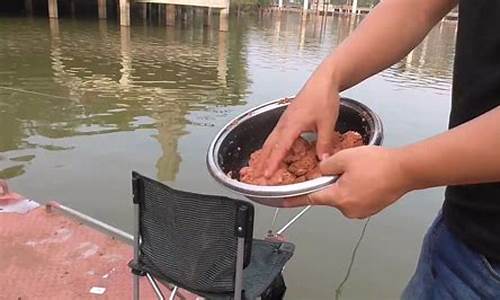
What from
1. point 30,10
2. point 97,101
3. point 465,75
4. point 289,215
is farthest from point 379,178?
point 30,10

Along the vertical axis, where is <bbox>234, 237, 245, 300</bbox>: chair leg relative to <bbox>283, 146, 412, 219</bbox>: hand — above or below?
below

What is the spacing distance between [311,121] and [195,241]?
2.15ft

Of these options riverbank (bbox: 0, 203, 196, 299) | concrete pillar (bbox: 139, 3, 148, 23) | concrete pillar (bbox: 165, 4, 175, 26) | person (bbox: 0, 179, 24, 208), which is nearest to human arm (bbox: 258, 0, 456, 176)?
riverbank (bbox: 0, 203, 196, 299)

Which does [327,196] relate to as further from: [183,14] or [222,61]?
[183,14]

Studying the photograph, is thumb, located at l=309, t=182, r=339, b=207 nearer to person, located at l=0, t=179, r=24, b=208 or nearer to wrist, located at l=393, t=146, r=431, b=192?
wrist, located at l=393, t=146, r=431, b=192

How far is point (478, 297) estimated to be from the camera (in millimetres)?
747

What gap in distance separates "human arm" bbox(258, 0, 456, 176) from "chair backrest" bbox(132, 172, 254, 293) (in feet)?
1.35

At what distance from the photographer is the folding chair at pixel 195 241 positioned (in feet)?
4.58

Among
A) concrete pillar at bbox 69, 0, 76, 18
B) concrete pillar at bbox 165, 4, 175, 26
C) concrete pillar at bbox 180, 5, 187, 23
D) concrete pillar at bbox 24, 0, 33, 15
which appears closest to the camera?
concrete pillar at bbox 24, 0, 33, 15

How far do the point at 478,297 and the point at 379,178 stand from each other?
0.81 ft

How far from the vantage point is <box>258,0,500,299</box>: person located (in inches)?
26.2

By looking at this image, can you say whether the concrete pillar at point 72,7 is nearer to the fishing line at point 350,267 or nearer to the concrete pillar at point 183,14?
the concrete pillar at point 183,14

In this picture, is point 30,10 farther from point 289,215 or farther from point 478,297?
point 478,297

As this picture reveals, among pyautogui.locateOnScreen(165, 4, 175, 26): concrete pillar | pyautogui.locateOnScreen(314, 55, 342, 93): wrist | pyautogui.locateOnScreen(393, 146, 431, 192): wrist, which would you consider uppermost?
pyautogui.locateOnScreen(314, 55, 342, 93): wrist
